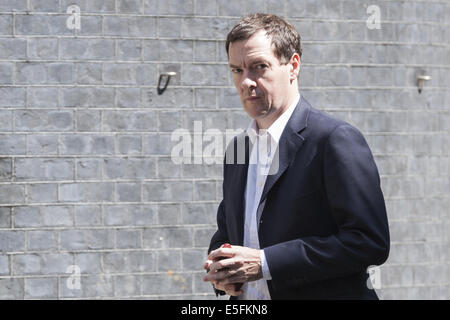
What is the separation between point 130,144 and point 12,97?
111 centimetres

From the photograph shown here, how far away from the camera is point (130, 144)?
670 cm

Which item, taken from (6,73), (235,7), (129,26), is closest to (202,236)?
(129,26)

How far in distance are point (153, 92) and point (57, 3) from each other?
1154 millimetres

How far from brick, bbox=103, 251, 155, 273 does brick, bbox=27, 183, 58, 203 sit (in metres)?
0.70

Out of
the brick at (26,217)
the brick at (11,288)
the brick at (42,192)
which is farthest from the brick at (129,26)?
the brick at (11,288)

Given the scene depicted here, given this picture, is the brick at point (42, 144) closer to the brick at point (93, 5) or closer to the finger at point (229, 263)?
the brick at point (93, 5)

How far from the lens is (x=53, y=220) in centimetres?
658

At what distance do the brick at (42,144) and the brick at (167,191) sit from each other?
2.88 ft

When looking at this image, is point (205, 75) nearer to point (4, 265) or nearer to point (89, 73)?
point (89, 73)

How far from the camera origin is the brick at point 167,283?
674 cm

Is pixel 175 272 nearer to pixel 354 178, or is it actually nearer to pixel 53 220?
pixel 53 220

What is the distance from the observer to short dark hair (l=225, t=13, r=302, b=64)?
278cm

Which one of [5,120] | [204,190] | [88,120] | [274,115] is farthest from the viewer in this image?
[204,190]
